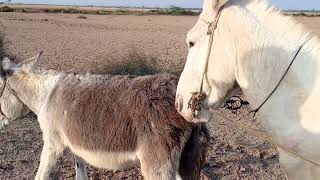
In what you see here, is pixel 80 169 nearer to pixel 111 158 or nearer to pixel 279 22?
pixel 111 158

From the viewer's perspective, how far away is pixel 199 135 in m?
5.20

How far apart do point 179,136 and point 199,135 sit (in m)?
0.34

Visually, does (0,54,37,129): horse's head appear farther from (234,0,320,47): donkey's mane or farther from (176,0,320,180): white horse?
(234,0,320,47): donkey's mane

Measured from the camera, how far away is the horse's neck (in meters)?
5.99

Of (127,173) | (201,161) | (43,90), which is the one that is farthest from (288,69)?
(127,173)

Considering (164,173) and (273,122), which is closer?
(273,122)

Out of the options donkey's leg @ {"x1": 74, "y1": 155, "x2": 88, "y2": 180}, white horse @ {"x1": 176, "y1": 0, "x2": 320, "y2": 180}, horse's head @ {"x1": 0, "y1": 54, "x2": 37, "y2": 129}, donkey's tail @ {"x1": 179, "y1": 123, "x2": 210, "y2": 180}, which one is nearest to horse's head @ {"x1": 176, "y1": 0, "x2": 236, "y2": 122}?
white horse @ {"x1": 176, "y1": 0, "x2": 320, "y2": 180}

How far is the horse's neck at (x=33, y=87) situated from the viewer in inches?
236

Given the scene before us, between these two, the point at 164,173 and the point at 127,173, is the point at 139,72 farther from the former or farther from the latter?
the point at 164,173

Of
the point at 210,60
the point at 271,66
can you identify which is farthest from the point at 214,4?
the point at 271,66

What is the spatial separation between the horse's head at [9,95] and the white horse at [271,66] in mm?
3659

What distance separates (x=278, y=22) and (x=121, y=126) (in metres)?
2.33

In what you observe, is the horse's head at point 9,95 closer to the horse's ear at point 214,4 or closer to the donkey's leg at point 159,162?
the donkey's leg at point 159,162

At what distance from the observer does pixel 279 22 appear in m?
3.16
